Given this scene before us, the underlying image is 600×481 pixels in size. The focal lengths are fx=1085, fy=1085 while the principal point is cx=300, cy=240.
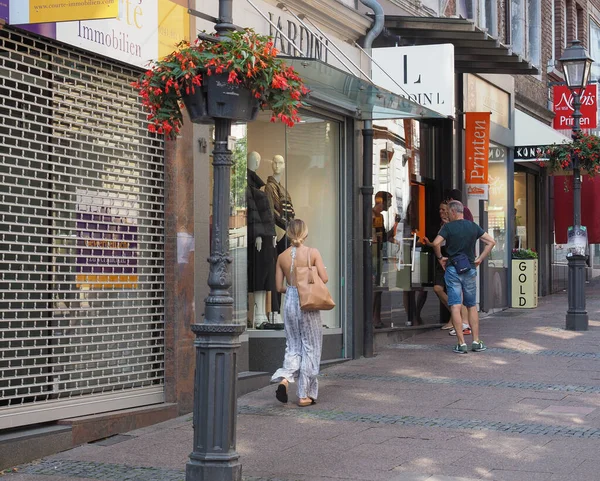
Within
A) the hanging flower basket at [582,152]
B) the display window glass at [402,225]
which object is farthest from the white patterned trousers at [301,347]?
the hanging flower basket at [582,152]

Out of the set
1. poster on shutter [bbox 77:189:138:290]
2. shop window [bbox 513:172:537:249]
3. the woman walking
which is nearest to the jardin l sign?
the woman walking

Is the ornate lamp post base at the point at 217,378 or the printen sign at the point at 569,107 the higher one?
the printen sign at the point at 569,107

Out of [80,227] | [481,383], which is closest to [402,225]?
[481,383]

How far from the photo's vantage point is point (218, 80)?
6.54 m

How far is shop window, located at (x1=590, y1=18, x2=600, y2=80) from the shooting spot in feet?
102

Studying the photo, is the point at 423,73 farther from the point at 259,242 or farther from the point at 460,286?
the point at 259,242

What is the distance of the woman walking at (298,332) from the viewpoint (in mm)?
9898

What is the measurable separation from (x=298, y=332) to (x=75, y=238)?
233 cm

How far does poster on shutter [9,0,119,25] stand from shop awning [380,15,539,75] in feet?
25.6

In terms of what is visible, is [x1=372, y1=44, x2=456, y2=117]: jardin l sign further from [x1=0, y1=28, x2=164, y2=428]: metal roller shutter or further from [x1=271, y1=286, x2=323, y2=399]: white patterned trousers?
[x1=0, y1=28, x2=164, y2=428]: metal roller shutter

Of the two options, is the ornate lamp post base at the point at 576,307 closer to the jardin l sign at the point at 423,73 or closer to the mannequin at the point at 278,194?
the jardin l sign at the point at 423,73

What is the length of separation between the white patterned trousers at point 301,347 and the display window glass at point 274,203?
149cm

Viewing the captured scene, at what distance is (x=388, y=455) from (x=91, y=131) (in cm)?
367

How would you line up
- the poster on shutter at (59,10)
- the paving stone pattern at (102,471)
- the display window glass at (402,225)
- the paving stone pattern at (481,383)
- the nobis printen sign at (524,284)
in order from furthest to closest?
the nobis printen sign at (524,284)
the display window glass at (402,225)
the paving stone pattern at (481,383)
the poster on shutter at (59,10)
the paving stone pattern at (102,471)
